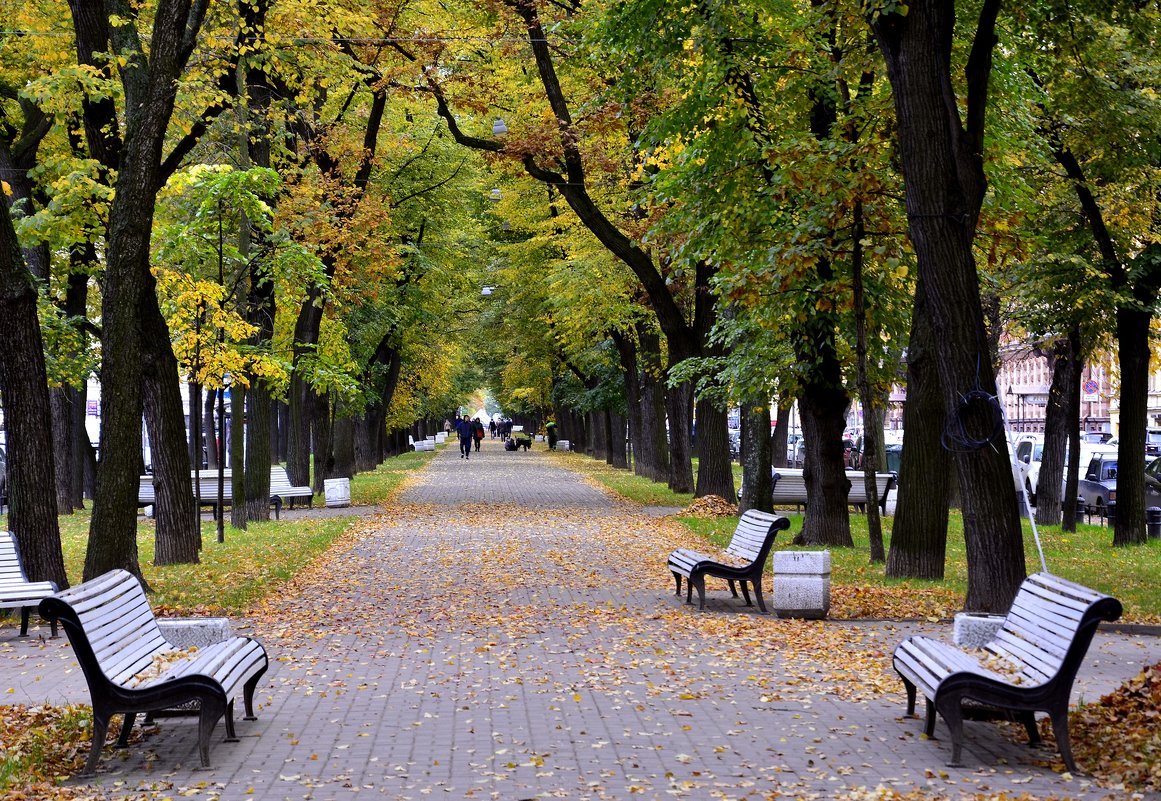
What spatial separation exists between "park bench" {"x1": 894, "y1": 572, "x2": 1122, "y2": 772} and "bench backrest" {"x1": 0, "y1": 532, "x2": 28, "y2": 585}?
8.17m

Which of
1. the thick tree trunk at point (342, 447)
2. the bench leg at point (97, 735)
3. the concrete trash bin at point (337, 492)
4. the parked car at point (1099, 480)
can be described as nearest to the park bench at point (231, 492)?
the concrete trash bin at point (337, 492)

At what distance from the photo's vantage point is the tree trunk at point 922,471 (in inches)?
611

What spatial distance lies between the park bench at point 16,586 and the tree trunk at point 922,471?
8.83 m

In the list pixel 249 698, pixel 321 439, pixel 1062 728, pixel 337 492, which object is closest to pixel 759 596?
pixel 249 698

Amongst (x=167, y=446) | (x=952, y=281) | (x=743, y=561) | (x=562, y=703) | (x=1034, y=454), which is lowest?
(x=562, y=703)

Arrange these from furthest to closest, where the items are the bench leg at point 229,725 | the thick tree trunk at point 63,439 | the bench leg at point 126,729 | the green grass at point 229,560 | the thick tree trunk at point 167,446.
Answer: the thick tree trunk at point 63,439 < the thick tree trunk at point 167,446 < the green grass at point 229,560 < the bench leg at point 229,725 < the bench leg at point 126,729

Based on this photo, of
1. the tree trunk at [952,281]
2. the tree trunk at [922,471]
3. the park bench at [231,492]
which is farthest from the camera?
the park bench at [231,492]

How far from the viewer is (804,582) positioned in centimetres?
1310

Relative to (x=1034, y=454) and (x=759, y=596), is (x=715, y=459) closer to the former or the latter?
(x=1034, y=454)

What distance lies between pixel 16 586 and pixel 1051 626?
29.2 ft

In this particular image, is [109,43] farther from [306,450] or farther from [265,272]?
[306,450]

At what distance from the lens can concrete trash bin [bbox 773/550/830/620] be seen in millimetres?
13086

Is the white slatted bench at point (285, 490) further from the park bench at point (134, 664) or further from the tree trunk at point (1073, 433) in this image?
the park bench at point (134, 664)

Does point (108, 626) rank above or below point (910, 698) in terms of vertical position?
above
